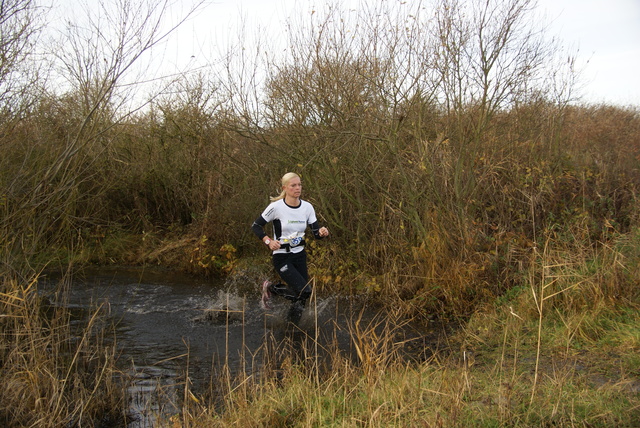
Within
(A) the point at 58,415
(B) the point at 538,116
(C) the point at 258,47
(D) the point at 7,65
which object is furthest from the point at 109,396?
(B) the point at 538,116

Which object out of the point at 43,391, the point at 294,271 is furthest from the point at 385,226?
the point at 43,391

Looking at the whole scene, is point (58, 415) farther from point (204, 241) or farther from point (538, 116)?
point (538, 116)

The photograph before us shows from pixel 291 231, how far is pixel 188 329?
1.92 metres

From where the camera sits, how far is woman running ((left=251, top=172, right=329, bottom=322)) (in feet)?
22.7

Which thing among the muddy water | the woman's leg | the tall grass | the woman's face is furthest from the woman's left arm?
the tall grass

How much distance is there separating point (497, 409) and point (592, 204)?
248 inches

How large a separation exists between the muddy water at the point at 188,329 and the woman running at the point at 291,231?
0.57 m

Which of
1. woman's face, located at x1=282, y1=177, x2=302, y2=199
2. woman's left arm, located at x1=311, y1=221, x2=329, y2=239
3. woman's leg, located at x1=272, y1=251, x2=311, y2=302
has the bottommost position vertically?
woman's leg, located at x1=272, y1=251, x2=311, y2=302

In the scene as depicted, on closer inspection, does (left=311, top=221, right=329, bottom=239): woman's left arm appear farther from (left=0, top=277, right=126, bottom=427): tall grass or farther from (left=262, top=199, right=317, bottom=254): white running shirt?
(left=0, top=277, right=126, bottom=427): tall grass

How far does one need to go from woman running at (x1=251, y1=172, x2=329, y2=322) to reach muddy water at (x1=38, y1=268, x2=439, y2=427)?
57 centimetres

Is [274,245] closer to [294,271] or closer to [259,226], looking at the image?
[259,226]

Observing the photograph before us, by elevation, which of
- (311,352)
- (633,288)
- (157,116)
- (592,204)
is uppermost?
(157,116)

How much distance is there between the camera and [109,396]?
4.73 metres

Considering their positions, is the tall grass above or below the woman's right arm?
below
